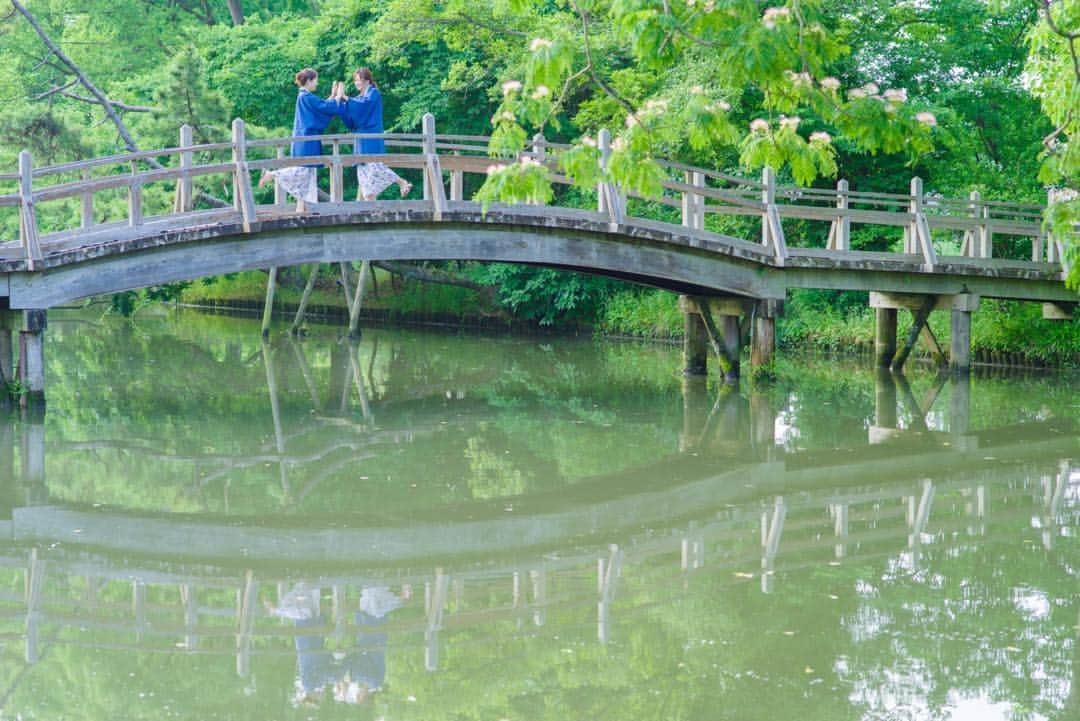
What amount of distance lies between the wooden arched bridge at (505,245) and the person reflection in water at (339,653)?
18.7 feet

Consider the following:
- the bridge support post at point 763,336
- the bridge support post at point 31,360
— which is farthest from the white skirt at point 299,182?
the bridge support post at point 763,336

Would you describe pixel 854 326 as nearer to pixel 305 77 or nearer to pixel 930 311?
pixel 930 311

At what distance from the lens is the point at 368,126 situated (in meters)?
15.7

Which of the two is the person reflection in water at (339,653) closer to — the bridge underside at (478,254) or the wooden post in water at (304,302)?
the bridge underside at (478,254)

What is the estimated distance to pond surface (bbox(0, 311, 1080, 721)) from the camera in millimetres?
6215

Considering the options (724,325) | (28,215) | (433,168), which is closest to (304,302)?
(724,325)

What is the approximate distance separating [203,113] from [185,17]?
1774cm

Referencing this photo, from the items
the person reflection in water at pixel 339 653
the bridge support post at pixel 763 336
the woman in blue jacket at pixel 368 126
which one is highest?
the woman in blue jacket at pixel 368 126

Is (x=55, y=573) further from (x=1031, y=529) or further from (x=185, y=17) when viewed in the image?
(x=185, y=17)

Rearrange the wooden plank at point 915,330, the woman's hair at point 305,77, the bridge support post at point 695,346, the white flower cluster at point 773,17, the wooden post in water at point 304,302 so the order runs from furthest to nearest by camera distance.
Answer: the wooden post in water at point 304,302, the bridge support post at point 695,346, the wooden plank at point 915,330, the woman's hair at point 305,77, the white flower cluster at point 773,17

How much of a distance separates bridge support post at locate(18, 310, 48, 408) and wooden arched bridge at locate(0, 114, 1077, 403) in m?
0.02

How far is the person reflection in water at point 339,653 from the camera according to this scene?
618 centimetres

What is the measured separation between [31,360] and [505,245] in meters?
5.15

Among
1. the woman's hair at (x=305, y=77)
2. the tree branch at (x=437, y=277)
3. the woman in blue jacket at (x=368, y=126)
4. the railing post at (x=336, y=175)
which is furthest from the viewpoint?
the tree branch at (x=437, y=277)
